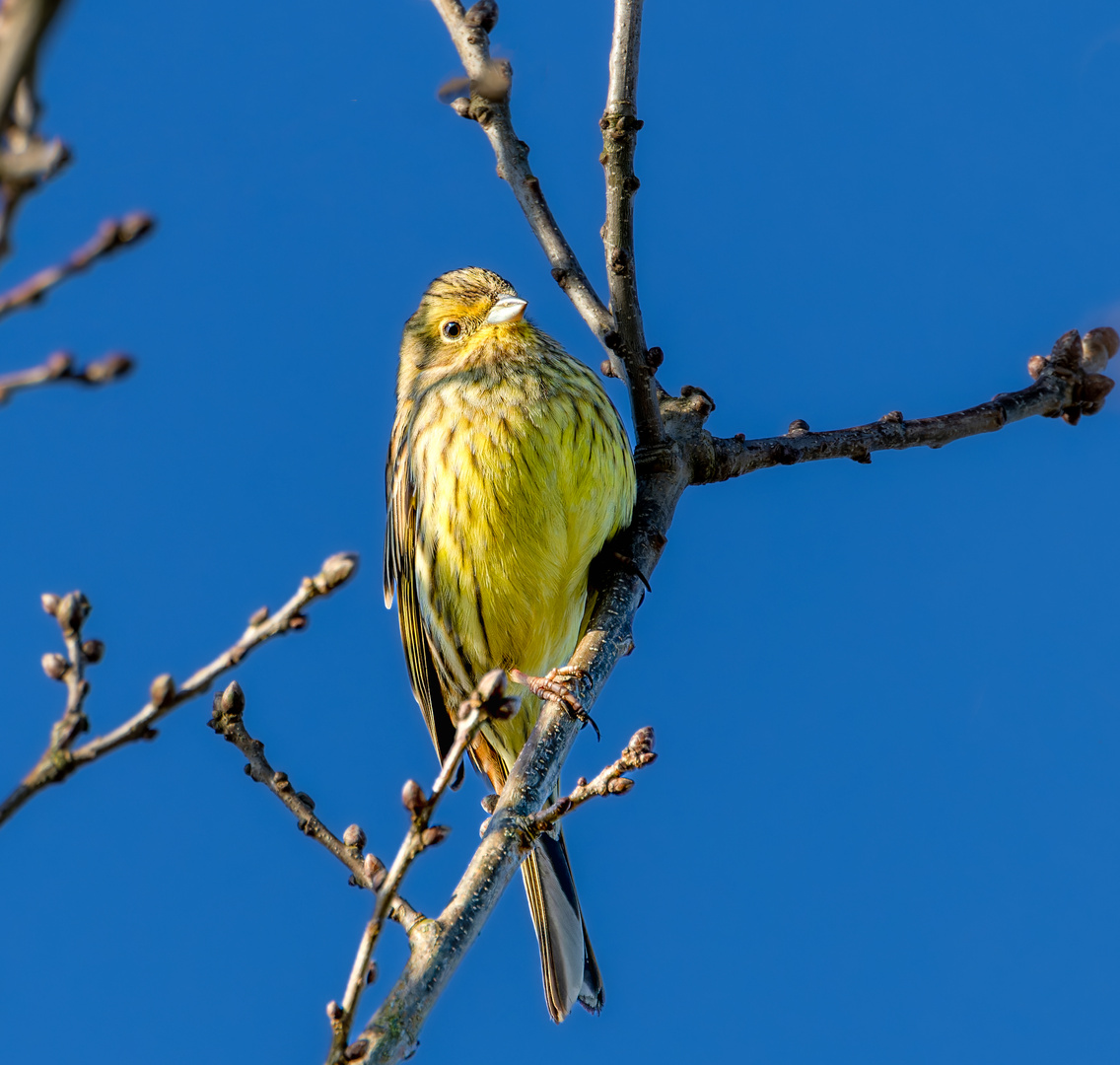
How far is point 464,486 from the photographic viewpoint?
509 centimetres

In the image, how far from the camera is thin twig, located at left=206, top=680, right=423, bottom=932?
298 cm

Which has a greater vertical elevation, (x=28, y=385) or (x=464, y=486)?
(x=464, y=486)

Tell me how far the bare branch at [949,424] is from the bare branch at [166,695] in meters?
2.86

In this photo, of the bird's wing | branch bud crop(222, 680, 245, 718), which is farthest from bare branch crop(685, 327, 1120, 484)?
branch bud crop(222, 680, 245, 718)

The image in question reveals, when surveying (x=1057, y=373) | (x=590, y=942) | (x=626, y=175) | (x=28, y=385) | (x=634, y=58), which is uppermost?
(x=1057, y=373)

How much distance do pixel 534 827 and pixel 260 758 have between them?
0.83 meters

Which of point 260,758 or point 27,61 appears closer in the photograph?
point 27,61

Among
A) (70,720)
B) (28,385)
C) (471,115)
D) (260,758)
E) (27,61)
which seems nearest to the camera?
(27,61)

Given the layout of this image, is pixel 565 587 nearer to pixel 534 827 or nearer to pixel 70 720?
pixel 534 827

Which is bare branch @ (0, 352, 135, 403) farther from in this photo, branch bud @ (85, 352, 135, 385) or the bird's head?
the bird's head

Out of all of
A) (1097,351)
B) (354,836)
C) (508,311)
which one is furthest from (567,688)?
(1097,351)

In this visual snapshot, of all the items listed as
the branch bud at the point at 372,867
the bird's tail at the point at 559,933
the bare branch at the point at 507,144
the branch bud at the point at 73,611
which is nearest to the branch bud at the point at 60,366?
the branch bud at the point at 73,611

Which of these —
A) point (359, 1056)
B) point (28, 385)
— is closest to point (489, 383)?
point (359, 1056)

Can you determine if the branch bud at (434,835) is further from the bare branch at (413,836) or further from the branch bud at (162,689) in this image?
the branch bud at (162,689)
